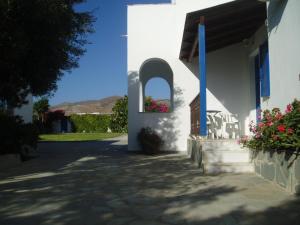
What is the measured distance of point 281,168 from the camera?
5.79 meters

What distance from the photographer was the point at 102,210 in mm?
4781

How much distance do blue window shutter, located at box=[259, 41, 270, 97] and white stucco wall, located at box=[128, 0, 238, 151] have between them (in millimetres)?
3519

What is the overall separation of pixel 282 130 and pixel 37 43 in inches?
241

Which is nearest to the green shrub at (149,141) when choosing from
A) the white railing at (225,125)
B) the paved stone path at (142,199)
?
the white railing at (225,125)

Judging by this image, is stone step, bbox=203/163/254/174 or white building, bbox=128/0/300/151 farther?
white building, bbox=128/0/300/151

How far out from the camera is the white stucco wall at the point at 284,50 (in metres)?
6.36

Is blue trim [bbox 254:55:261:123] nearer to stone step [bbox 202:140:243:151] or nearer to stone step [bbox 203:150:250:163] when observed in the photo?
stone step [bbox 202:140:243:151]

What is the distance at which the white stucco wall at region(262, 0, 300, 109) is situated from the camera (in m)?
6.36

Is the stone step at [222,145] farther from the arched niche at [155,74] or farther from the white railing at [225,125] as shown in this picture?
the arched niche at [155,74]

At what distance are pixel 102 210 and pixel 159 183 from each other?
2.22 metres

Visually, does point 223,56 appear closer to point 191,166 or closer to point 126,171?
point 191,166

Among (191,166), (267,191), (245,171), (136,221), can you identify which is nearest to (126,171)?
(191,166)

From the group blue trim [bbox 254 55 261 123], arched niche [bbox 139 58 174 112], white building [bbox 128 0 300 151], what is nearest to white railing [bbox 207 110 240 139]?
white building [bbox 128 0 300 151]

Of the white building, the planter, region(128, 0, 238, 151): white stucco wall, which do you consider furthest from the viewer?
region(128, 0, 238, 151): white stucco wall
